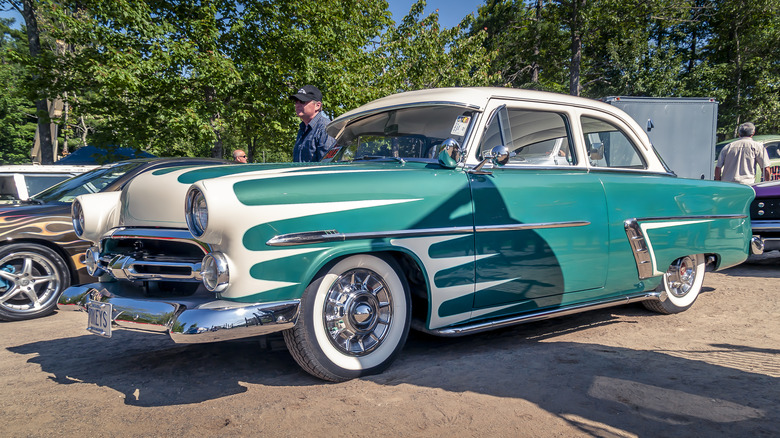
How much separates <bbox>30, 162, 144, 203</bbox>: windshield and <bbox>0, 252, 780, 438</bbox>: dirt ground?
1864 mm

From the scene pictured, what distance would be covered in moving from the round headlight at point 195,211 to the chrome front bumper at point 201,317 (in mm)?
366

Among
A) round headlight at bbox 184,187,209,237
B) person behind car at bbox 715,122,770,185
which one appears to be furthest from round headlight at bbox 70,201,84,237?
person behind car at bbox 715,122,770,185

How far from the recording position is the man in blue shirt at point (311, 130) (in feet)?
17.3

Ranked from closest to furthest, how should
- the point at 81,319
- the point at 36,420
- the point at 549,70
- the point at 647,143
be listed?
1. the point at 36,420
2. the point at 647,143
3. the point at 81,319
4. the point at 549,70

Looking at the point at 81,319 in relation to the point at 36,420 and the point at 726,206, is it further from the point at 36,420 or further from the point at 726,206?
the point at 726,206

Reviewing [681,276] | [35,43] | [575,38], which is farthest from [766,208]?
[575,38]

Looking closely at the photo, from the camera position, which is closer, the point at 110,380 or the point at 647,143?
the point at 110,380

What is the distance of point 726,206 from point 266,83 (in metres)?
10.9

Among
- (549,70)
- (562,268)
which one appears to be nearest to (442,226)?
(562,268)

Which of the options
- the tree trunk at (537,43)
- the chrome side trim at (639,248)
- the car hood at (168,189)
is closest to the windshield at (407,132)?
the car hood at (168,189)

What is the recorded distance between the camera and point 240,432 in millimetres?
2447

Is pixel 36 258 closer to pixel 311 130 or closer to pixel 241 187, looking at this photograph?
pixel 311 130

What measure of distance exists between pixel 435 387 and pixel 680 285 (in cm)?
306

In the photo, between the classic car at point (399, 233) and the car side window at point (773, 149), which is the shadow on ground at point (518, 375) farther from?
the car side window at point (773, 149)
